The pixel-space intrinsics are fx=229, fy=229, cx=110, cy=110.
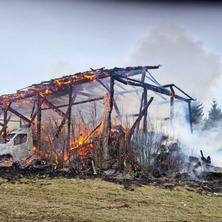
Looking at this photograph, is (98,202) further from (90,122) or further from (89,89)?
(89,89)

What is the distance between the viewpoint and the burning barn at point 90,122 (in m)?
10.2

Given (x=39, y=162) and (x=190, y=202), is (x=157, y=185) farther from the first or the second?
(x=39, y=162)

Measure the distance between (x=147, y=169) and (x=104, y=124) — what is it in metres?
2.91

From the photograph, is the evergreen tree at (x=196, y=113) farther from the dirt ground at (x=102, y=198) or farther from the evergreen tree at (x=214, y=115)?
the dirt ground at (x=102, y=198)

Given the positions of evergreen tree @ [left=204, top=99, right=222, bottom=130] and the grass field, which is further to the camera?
evergreen tree @ [left=204, top=99, right=222, bottom=130]

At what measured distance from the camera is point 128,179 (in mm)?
8711

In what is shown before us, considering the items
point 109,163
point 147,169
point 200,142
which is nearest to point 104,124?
point 109,163

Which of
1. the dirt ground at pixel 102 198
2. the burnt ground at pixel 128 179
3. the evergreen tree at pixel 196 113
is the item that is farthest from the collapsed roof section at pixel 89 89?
the evergreen tree at pixel 196 113

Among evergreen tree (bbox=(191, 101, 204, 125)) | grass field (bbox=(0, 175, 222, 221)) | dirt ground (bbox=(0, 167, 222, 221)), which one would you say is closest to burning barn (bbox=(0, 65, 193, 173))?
dirt ground (bbox=(0, 167, 222, 221))

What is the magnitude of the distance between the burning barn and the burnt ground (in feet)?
2.28

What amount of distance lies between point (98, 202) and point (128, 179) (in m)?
3.04

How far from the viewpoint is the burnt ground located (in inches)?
314

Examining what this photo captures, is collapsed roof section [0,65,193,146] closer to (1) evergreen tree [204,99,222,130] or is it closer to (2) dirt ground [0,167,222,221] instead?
(2) dirt ground [0,167,222,221]

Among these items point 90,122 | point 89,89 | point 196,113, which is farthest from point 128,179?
point 196,113
